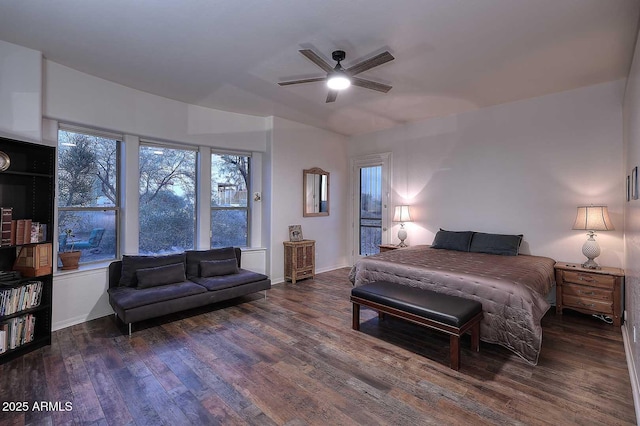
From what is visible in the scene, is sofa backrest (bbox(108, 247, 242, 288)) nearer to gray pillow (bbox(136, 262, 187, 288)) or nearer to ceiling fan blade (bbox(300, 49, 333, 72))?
gray pillow (bbox(136, 262, 187, 288))

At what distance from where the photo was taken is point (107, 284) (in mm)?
3746

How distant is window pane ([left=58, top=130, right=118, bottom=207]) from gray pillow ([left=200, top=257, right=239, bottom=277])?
1439mm

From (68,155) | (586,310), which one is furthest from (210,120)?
(586,310)

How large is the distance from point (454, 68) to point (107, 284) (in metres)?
4.85

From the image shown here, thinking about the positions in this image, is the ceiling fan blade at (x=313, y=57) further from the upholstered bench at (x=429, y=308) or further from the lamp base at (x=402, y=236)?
the lamp base at (x=402, y=236)

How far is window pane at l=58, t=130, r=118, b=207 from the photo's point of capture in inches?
141

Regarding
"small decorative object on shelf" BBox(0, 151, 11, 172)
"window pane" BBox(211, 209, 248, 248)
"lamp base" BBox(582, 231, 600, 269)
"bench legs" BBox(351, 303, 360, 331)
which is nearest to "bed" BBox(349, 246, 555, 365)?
"lamp base" BBox(582, 231, 600, 269)

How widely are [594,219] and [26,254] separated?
6118mm

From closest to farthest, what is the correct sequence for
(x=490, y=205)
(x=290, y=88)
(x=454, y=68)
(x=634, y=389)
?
1. (x=634, y=389)
2. (x=454, y=68)
3. (x=290, y=88)
4. (x=490, y=205)

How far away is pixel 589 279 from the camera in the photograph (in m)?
3.53

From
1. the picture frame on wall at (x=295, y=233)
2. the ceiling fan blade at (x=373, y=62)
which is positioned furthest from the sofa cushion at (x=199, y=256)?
the ceiling fan blade at (x=373, y=62)

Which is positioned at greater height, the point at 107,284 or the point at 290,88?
the point at 290,88

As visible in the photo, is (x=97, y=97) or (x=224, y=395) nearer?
(x=224, y=395)

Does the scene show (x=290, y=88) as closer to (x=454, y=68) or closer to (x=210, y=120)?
(x=210, y=120)
